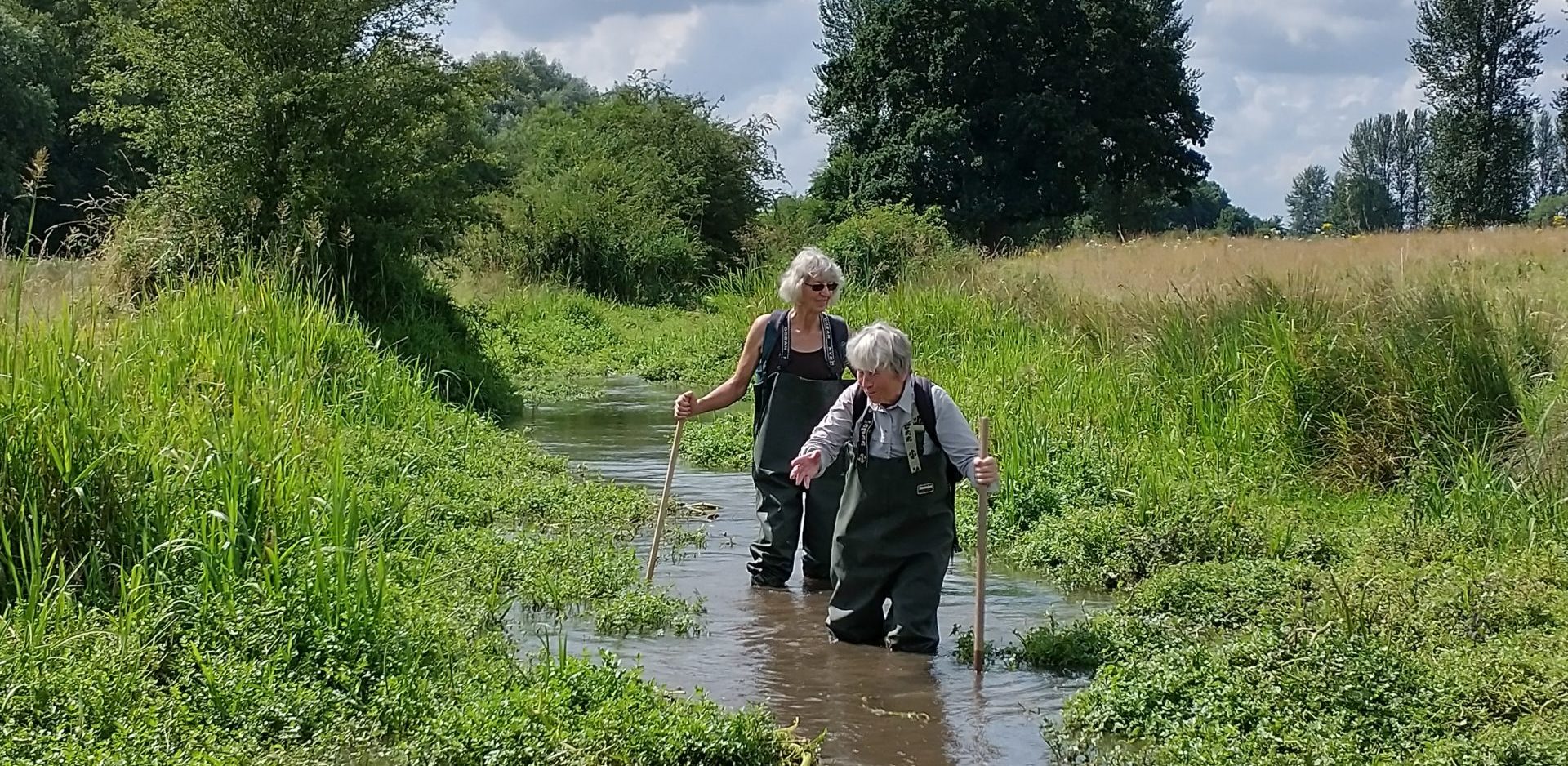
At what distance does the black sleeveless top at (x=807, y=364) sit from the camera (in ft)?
28.4

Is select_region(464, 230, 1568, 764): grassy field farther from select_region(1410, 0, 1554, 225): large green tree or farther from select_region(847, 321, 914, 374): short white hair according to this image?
select_region(1410, 0, 1554, 225): large green tree

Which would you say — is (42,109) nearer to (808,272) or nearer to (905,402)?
(808,272)

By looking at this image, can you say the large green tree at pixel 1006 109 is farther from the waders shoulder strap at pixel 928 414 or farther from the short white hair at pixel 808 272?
the waders shoulder strap at pixel 928 414

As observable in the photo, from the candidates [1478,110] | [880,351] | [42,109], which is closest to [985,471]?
[880,351]

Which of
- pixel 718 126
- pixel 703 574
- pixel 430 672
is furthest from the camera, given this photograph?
pixel 718 126

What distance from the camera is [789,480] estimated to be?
869cm

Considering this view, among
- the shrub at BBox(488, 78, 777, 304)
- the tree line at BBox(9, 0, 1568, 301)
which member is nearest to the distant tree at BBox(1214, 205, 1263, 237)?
the tree line at BBox(9, 0, 1568, 301)

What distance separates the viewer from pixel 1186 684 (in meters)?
6.04

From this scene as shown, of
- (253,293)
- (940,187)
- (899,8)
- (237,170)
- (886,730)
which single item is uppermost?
(899,8)

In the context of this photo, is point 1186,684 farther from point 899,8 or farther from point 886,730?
point 899,8

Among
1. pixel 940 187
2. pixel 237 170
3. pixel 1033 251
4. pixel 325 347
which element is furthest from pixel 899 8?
pixel 325 347

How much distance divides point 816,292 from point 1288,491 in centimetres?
396

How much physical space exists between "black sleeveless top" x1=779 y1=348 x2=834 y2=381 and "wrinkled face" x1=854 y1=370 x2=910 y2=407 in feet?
4.62

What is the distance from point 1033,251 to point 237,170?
1640 centimetres
